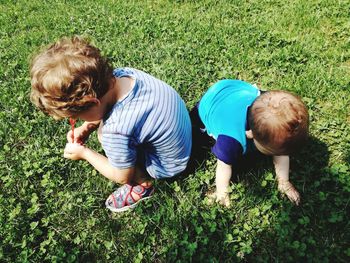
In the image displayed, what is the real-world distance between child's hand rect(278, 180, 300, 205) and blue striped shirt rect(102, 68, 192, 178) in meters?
0.81

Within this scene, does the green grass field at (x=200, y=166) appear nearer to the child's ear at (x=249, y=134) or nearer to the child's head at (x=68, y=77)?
the child's ear at (x=249, y=134)

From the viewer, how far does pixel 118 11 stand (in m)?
5.79

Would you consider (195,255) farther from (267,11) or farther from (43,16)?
(43,16)

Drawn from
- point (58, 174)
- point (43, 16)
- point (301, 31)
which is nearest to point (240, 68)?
point (301, 31)

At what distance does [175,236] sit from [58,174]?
127 cm

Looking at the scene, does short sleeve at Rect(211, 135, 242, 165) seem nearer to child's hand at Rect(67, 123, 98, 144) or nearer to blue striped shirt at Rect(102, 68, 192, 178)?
blue striped shirt at Rect(102, 68, 192, 178)

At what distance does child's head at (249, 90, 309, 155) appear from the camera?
2615 mm

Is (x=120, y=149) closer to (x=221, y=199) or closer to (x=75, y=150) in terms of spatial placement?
(x=75, y=150)

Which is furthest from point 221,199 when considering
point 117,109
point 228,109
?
point 117,109

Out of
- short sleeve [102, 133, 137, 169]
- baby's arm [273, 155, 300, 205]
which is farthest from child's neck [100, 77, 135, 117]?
baby's arm [273, 155, 300, 205]

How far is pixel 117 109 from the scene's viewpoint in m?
2.71

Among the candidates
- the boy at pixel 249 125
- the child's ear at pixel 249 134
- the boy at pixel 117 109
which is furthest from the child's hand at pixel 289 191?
the boy at pixel 117 109

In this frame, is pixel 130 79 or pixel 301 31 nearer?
pixel 130 79

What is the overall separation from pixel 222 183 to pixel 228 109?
0.60m
